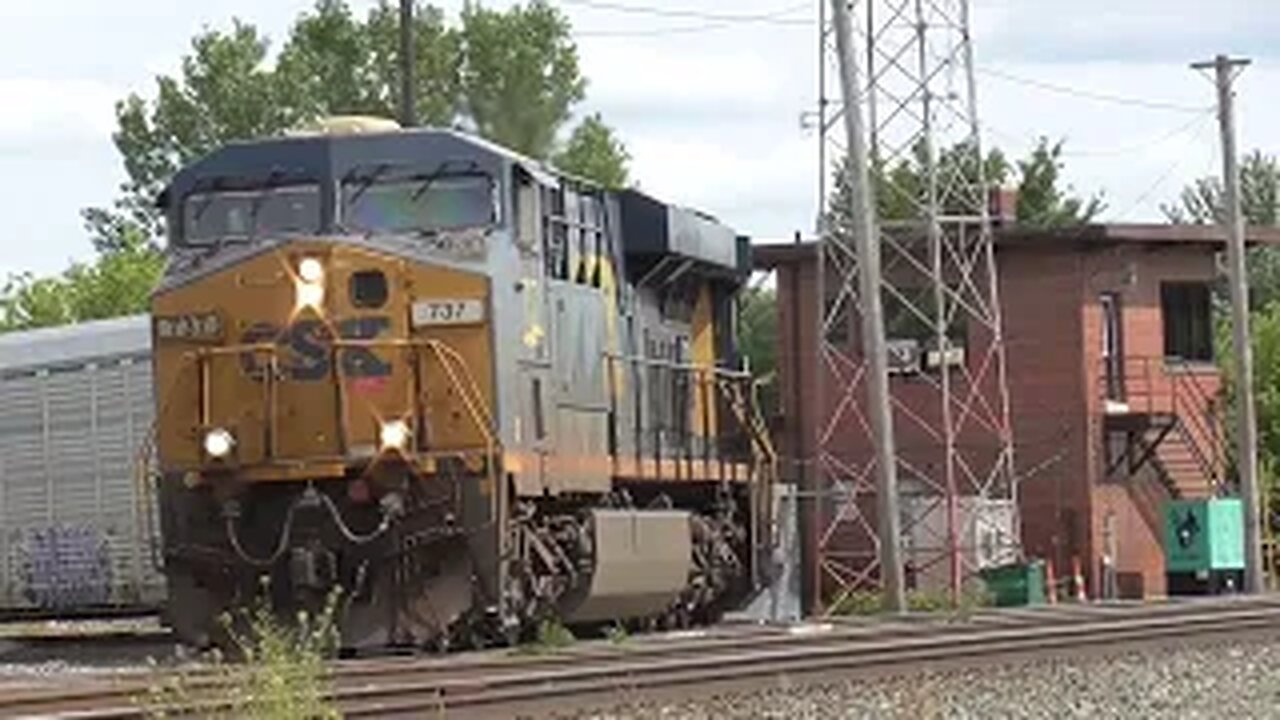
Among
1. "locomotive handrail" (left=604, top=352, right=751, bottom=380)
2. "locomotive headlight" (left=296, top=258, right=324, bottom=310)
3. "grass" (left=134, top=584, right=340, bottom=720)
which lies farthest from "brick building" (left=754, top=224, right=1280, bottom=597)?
"grass" (left=134, top=584, right=340, bottom=720)

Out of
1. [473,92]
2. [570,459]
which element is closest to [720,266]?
[570,459]

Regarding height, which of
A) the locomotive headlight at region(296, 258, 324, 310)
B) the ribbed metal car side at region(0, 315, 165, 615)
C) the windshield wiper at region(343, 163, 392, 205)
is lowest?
the ribbed metal car side at region(0, 315, 165, 615)

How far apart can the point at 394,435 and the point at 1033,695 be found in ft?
16.4

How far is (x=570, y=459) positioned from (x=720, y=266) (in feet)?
16.8

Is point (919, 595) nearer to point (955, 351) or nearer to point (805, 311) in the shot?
point (955, 351)

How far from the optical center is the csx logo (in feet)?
57.7

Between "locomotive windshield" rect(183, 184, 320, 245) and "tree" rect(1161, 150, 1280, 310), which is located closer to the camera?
"locomotive windshield" rect(183, 184, 320, 245)

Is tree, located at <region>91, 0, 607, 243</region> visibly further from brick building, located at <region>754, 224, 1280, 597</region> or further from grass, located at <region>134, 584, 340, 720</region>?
grass, located at <region>134, 584, 340, 720</region>

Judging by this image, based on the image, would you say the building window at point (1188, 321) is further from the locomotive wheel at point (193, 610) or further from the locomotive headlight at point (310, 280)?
the locomotive wheel at point (193, 610)

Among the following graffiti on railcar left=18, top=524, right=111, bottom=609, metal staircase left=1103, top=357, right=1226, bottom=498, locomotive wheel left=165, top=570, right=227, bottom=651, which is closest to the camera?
locomotive wheel left=165, top=570, right=227, bottom=651

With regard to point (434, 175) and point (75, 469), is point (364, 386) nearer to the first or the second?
point (434, 175)

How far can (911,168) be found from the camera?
43.3 m

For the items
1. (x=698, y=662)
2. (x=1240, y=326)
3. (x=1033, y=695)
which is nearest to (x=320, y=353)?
(x=698, y=662)

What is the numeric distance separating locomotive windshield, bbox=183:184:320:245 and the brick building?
2029cm
